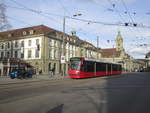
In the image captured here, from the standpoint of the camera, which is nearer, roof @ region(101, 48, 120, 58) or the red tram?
the red tram

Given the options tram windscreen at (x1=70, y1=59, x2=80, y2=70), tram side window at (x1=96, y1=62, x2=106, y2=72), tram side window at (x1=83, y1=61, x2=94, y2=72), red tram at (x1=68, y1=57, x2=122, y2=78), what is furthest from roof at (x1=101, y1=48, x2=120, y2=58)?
tram windscreen at (x1=70, y1=59, x2=80, y2=70)

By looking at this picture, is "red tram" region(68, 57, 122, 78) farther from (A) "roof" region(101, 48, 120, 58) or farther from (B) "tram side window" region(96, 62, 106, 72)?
(A) "roof" region(101, 48, 120, 58)

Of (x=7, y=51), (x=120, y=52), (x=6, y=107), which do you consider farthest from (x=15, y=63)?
(x=120, y=52)

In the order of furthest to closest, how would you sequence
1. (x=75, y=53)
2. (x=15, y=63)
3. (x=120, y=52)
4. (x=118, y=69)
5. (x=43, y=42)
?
(x=120, y=52) < (x=75, y=53) < (x=43, y=42) < (x=118, y=69) < (x=15, y=63)

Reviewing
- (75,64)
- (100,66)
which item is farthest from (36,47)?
(75,64)

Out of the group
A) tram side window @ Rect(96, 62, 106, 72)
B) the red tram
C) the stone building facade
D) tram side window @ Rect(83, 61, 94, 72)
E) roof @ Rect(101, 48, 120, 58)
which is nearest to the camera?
the red tram

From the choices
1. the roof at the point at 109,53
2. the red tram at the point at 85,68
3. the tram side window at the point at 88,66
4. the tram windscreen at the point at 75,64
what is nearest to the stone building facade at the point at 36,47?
the red tram at the point at 85,68

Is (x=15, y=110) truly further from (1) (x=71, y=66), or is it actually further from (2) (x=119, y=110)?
(1) (x=71, y=66)

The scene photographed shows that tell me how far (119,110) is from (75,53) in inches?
2500

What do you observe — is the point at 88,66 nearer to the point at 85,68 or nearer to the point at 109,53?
the point at 85,68

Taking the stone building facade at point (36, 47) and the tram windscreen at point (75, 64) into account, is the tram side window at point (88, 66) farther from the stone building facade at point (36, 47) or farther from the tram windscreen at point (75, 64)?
the stone building facade at point (36, 47)

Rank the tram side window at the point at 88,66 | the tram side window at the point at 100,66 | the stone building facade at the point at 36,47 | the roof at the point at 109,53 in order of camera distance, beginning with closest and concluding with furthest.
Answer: the tram side window at the point at 88,66 < the tram side window at the point at 100,66 < the stone building facade at the point at 36,47 < the roof at the point at 109,53

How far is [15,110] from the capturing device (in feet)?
26.1

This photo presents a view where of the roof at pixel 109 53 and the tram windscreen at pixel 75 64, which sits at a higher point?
the roof at pixel 109 53
